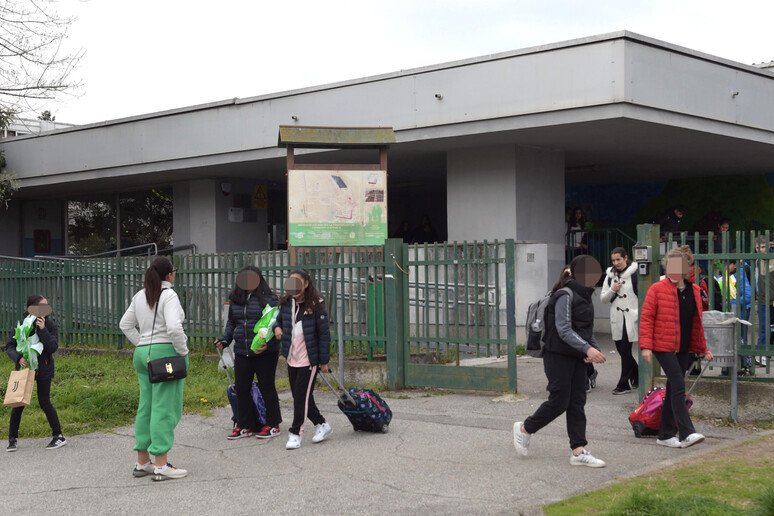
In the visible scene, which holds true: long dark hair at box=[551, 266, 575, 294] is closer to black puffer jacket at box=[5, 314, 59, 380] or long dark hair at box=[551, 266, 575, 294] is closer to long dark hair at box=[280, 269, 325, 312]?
long dark hair at box=[280, 269, 325, 312]

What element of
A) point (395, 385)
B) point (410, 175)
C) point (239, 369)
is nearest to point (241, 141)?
point (410, 175)

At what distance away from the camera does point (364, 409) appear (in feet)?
26.3

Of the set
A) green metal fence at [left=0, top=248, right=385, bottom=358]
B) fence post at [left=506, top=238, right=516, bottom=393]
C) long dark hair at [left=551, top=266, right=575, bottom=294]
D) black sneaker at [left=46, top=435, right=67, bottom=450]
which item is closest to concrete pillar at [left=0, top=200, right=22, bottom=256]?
green metal fence at [left=0, top=248, right=385, bottom=358]

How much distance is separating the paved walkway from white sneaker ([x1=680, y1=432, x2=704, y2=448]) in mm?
67

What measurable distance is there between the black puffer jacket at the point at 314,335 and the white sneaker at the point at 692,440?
3.06m

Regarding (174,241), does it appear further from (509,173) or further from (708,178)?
(708,178)

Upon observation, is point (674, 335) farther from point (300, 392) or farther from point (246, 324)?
point (246, 324)

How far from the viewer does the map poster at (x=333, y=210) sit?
11.3 m

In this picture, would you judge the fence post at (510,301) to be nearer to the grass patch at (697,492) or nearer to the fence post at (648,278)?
the fence post at (648,278)

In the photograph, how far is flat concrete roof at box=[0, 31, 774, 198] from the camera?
12352 millimetres

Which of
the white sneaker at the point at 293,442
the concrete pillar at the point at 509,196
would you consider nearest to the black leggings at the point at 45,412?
the white sneaker at the point at 293,442

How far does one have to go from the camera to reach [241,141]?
16.4 metres

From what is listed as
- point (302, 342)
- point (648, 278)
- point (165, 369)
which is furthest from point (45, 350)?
point (648, 278)

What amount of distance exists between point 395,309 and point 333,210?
1.79 meters
